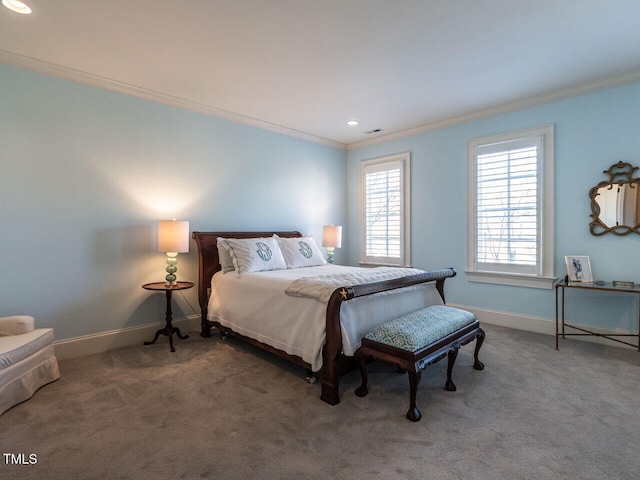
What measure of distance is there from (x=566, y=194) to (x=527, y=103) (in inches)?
45.3

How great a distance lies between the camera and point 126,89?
3.43 meters

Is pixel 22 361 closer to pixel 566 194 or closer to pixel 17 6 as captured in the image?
pixel 17 6

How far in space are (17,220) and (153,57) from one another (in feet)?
6.09

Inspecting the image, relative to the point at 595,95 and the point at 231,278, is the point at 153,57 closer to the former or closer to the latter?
the point at 231,278

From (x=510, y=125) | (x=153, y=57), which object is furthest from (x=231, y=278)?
(x=510, y=125)

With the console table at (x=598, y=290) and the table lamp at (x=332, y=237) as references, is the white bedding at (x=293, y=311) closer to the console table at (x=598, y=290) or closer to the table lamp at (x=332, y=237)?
the console table at (x=598, y=290)

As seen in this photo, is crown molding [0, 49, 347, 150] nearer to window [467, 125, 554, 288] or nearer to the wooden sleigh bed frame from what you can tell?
the wooden sleigh bed frame

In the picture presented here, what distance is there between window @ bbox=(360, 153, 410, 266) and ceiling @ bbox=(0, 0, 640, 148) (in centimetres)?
128

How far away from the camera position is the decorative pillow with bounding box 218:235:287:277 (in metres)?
3.49

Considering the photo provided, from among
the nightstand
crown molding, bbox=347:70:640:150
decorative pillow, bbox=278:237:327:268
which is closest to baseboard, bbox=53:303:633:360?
the nightstand

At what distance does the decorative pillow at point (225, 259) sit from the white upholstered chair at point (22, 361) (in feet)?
5.13

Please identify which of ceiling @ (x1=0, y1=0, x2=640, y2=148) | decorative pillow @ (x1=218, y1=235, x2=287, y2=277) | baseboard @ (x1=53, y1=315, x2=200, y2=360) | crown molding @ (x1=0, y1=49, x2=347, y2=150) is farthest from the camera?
decorative pillow @ (x1=218, y1=235, x2=287, y2=277)

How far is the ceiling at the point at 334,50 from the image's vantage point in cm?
229

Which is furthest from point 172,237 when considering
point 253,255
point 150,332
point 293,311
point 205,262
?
point 293,311
